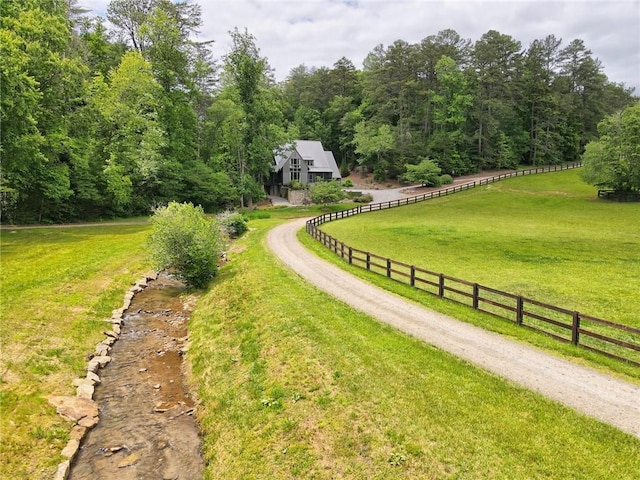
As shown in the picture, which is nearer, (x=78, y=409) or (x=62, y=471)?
(x=62, y=471)

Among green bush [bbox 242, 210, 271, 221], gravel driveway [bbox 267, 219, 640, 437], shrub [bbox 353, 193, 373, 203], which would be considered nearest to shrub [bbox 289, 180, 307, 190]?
shrub [bbox 353, 193, 373, 203]

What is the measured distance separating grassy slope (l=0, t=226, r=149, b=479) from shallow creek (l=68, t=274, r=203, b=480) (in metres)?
0.82

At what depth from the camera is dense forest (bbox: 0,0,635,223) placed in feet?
102

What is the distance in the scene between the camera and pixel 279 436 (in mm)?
9336

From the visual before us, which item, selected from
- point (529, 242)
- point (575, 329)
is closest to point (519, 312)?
point (575, 329)

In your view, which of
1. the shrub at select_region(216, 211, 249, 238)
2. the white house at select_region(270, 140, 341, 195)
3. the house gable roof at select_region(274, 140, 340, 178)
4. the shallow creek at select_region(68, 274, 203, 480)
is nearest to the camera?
the shallow creek at select_region(68, 274, 203, 480)

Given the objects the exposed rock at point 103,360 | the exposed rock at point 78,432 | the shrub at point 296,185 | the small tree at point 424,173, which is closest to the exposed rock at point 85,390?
the exposed rock at point 103,360

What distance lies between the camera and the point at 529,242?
28.5m

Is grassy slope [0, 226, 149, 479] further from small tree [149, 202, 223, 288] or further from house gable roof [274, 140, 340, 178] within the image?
house gable roof [274, 140, 340, 178]

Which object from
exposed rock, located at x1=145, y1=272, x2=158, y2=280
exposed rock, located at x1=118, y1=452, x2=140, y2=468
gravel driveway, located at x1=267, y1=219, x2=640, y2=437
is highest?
exposed rock, located at x1=145, y1=272, x2=158, y2=280

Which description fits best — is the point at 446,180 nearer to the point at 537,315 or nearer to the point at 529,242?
the point at 529,242

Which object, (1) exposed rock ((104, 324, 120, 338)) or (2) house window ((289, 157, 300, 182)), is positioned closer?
(1) exposed rock ((104, 324, 120, 338))

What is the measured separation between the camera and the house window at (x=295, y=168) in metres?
71.0

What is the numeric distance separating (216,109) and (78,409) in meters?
47.0
